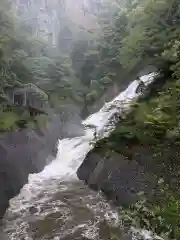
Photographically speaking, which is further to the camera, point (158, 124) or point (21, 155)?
point (21, 155)

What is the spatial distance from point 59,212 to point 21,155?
2939 mm

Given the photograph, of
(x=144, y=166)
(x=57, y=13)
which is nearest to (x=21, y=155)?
(x=144, y=166)

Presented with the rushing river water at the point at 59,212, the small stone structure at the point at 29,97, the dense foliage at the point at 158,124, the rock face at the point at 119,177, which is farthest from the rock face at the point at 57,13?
the rock face at the point at 119,177

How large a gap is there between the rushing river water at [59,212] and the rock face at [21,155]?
0.29 m

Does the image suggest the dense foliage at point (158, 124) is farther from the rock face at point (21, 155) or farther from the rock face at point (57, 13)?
the rock face at point (57, 13)

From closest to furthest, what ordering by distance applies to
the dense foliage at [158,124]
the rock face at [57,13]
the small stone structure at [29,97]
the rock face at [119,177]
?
the dense foliage at [158,124] → the rock face at [119,177] → the small stone structure at [29,97] → the rock face at [57,13]

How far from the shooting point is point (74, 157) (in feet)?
37.3

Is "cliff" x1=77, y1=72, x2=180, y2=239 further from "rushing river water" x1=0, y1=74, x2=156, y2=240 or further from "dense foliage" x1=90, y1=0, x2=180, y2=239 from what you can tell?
"rushing river water" x1=0, y1=74, x2=156, y2=240

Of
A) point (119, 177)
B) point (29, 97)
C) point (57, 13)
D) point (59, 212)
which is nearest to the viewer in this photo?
point (59, 212)

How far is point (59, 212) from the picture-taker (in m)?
7.09

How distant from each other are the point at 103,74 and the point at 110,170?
45.3ft

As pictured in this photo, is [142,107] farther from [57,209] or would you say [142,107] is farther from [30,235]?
[30,235]

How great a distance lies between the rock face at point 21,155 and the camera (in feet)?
25.9

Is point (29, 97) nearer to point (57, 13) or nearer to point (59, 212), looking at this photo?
point (59, 212)
